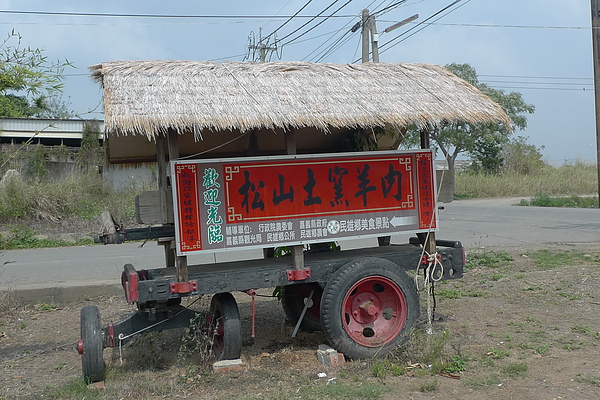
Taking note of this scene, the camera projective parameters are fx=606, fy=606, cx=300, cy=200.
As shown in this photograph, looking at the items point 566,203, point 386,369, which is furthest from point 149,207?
point 566,203

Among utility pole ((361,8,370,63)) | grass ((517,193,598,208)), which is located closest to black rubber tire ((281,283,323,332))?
utility pole ((361,8,370,63))

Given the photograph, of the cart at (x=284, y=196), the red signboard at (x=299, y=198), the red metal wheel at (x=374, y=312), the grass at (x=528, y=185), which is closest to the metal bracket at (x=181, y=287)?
the cart at (x=284, y=196)

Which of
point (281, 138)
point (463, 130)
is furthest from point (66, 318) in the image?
point (463, 130)

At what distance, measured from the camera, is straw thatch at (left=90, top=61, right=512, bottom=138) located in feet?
16.7

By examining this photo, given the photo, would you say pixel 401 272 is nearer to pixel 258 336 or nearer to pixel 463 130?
pixel 258 336

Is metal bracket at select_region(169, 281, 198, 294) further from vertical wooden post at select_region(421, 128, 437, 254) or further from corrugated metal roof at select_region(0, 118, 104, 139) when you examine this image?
corrugated metal roof at select_region(0, 118, 104, 139)

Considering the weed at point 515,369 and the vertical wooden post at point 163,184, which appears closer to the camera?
the weed at point 515,369

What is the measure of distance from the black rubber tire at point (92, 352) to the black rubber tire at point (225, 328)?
1.03 metres

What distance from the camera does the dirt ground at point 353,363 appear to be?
487 centimetres

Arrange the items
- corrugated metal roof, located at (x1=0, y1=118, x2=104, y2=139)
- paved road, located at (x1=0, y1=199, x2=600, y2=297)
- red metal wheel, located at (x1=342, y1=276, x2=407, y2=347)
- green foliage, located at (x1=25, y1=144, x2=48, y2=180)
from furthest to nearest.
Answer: corrugated metal roof, located at (x1=0, y1=118, x2=104, y2=139)
green foliage, located at (x1=25, y1=144, x2=48, y2=180)
paved road, located at (x1=0, y1=199, x2=600, y2=297)
red metal wheel, located at (x1=342, y1=276, x2=407, y2=347)

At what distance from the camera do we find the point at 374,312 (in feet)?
18.9

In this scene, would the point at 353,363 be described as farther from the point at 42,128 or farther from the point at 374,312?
the point at 42,128

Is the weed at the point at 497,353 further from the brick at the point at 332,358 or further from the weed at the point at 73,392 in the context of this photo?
the weed at the point at 73,392

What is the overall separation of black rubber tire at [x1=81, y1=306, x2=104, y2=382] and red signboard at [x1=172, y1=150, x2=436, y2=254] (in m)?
1.00
